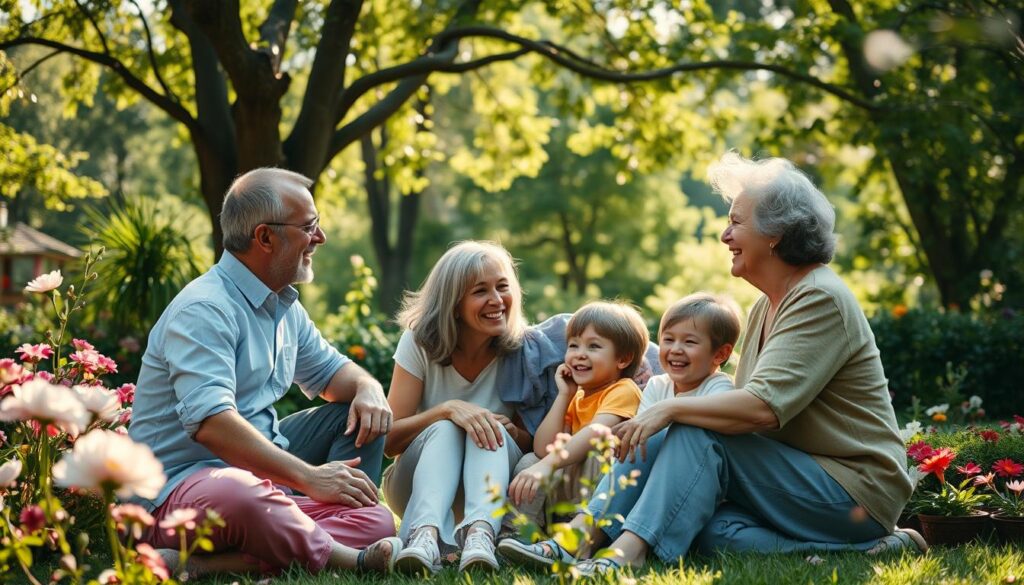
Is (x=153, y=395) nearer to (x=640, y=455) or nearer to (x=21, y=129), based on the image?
(x=640, y=455)

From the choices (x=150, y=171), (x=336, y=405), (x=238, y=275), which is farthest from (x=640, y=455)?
(x=150, y=171)

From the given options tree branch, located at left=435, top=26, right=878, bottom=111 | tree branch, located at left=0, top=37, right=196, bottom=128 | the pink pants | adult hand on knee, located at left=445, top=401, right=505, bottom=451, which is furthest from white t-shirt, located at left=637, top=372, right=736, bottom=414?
tree branch, located at left=0, top=37, right=196, bottom=128

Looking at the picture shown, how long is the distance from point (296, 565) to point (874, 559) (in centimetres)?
184

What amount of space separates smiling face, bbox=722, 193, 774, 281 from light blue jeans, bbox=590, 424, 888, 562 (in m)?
0.58

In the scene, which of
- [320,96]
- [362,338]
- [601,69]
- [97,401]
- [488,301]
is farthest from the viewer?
[601,69]

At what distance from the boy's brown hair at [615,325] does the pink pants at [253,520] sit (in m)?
1.25

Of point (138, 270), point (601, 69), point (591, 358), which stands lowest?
point (591, 358)

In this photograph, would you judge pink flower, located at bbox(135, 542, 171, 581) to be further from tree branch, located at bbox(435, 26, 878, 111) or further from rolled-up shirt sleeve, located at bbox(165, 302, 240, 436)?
tree branch, located at bbox(435, 26, 878, 111)

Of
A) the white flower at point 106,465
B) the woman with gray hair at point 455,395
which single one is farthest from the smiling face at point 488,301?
the white flower at point 106,465

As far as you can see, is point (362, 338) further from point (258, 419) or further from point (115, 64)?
point (258, 419)

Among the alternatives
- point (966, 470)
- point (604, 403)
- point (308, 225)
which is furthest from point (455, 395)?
point (966, 470)

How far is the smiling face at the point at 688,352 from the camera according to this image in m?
3.75

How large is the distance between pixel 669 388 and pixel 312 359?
1.42m

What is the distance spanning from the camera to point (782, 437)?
3488 mm
